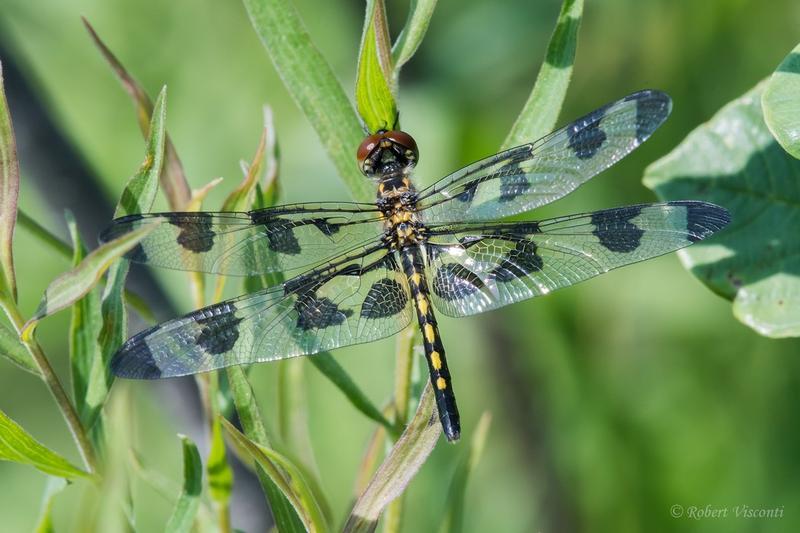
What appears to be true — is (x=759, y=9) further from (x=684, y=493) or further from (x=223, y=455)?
(x=223, y=455)

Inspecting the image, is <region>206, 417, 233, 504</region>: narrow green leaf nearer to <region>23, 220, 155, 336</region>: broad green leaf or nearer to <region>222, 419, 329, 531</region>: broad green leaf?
<region>222, 419, 329, 531</region>: broad green leaf

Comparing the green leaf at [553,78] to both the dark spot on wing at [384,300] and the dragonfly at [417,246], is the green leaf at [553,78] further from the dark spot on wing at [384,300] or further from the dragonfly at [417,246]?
the dark spot on wing at [384,300]

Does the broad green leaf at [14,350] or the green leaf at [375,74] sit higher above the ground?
the green leaf at [375,74]

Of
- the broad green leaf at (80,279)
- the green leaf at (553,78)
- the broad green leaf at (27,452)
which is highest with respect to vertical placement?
the green leaf at (553,78)

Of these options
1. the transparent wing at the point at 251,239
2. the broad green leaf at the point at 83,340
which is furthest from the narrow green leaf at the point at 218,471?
the transparent wing at the point at 251,239

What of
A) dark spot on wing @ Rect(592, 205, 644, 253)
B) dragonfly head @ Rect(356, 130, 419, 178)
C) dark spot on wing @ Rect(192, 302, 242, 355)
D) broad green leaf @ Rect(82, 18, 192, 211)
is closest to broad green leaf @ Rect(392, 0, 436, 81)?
dragonfly head @ Rect(356, 130, 419, 178)

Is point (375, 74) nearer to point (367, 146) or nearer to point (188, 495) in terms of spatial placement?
point (367, 146)

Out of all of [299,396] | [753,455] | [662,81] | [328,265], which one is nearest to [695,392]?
[753,455]
